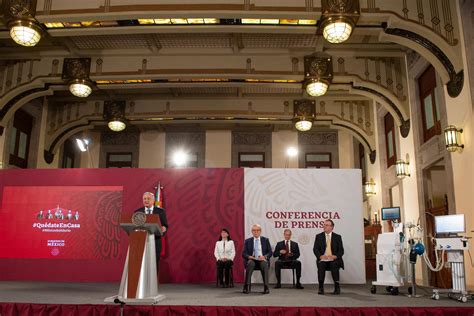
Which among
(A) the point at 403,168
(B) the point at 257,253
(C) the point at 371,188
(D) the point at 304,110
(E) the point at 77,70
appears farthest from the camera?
(D) the point at 304,110

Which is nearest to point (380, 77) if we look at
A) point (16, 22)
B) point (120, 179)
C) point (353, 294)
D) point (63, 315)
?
point (353, 294)

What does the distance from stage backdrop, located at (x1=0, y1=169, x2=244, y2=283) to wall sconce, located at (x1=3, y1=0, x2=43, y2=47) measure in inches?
107

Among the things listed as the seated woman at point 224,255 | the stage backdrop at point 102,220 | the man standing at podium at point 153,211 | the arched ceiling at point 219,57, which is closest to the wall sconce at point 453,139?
the arched ceiling at point 219,57

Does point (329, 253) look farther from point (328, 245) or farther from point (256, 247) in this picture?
point (256, 247)

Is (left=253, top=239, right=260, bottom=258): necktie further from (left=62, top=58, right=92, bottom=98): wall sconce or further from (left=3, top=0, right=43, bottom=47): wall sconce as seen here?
(left=62, top=58, right=92, bottom=98): wall sconce

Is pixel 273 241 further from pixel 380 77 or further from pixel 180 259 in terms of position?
pixel 380 77

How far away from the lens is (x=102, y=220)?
8391 millimetres

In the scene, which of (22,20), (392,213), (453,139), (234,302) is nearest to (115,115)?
(22,20)

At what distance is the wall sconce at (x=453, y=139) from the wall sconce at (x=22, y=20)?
715cm

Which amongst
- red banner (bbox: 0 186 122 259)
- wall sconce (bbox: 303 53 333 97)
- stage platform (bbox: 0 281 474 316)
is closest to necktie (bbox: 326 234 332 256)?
stage platform (bbox: 0 281 474 316)

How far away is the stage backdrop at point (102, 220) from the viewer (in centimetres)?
826

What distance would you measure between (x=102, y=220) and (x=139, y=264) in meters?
3.83

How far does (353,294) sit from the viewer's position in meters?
6.20

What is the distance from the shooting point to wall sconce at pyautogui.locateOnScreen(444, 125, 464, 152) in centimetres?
697
